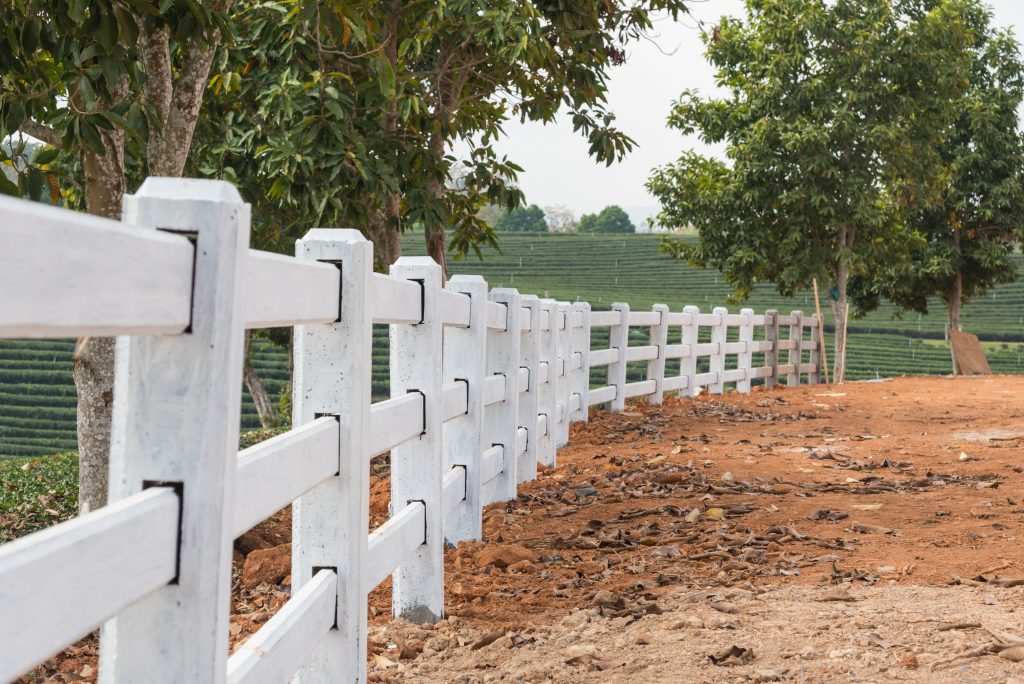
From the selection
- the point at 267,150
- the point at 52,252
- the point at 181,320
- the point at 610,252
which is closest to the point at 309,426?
the point at 181,320

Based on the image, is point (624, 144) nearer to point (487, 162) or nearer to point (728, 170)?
point (487, 162)

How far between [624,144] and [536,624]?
21.3 ft

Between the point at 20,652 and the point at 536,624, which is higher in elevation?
the point at 20,652

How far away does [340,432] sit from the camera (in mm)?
3156

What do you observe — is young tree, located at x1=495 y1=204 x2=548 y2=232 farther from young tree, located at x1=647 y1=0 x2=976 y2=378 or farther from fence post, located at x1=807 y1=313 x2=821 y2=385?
fence post, located at x1=807 y1=313 x2=821 y2=385

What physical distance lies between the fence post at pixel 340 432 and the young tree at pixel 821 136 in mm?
21148

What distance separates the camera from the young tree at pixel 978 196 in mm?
29609

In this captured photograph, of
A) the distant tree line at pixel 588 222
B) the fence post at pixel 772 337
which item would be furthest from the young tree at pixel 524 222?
the fence post at pixel 772 337

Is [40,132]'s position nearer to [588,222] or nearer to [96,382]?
[96,382]

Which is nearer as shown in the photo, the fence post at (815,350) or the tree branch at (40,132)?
the tree branch at (40,132)

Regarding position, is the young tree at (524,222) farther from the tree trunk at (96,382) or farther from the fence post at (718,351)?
the tree trunk at (96,382)

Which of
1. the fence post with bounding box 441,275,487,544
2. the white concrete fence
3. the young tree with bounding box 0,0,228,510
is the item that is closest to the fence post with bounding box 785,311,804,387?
the young tree with bounding box 0,0,228,510

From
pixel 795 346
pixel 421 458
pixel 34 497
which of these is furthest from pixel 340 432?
pixel 795 346

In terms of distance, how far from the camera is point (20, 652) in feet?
4.39
